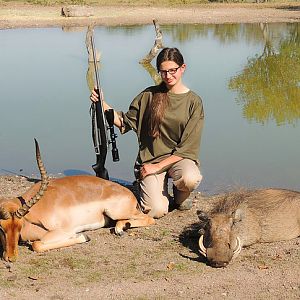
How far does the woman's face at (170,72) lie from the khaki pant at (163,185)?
3.33 feet

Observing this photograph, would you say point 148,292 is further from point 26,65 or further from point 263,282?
point 26,65

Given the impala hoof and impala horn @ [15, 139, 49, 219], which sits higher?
impala horn @ [15, 139, 49, 219]

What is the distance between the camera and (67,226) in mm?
8086

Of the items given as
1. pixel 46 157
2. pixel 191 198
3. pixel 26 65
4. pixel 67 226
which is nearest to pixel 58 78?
pixel 26 65

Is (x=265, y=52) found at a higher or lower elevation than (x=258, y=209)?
lower

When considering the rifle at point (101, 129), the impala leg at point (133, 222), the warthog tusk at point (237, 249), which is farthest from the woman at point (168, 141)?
the warthog tusk at point (237, 249)

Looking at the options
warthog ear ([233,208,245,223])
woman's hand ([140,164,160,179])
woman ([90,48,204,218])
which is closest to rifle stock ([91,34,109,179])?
woman ([90,48,204,218])

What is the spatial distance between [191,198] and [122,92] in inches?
321

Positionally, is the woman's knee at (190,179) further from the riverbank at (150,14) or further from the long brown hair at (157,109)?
the riverbank at (150,14)

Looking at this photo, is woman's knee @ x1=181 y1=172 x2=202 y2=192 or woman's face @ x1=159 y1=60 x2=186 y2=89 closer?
woman's face @ x1=159 y1=60 x2=186 y2=89

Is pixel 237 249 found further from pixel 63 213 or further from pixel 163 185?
pixel 63 213

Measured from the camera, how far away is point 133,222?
8.48 metres

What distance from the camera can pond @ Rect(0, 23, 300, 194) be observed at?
39.4ft

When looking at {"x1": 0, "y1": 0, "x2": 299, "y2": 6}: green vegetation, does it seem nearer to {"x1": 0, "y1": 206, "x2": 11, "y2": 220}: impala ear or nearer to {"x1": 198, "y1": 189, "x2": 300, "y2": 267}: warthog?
{"x1": 198, "y1": 189, "x2": 300, "y2": 267}: warthog
